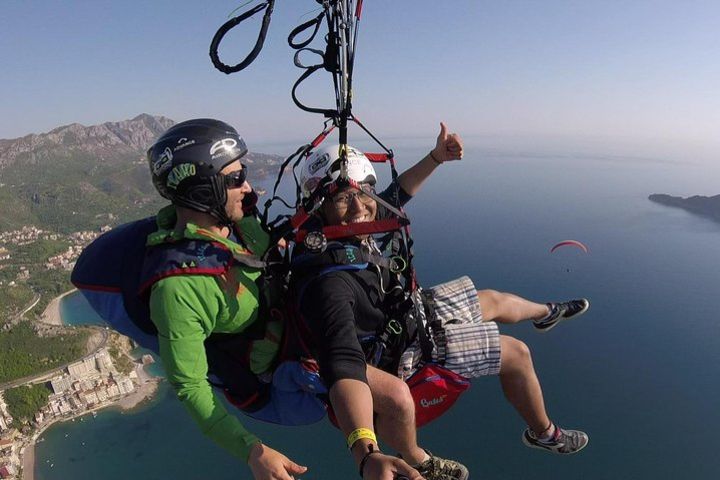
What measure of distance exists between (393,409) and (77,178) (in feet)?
316

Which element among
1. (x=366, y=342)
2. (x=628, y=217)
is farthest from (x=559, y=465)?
(x=628, y=217)

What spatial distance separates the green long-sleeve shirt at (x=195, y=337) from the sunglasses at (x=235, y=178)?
24 cm

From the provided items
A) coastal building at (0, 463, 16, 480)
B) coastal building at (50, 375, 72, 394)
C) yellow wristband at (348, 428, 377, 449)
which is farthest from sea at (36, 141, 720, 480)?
yellow wristband at (348, 428, 377, 449)

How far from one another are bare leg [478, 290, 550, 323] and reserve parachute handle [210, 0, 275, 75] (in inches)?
63.2

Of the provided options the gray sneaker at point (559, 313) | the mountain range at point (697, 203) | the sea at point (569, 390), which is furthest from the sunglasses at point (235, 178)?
the mountain range at point (697, 203)

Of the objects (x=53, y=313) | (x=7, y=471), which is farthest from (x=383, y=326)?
(x=53, y=313)

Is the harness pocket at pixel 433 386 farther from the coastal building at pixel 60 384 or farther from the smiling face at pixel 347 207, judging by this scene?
the coastal building at pixel 60 384

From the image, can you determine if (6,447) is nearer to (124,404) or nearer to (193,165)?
(124,404)

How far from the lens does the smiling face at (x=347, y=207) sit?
76.9 inches

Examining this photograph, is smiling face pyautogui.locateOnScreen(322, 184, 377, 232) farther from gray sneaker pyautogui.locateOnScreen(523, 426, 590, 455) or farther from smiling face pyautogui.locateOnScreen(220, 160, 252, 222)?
gray sneaker pyautogui.locateOnScreen(523, 426, 590, 455)

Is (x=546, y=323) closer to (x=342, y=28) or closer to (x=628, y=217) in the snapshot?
(x=342, y=28)

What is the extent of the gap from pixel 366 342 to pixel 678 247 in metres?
42.8

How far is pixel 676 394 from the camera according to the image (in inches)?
789

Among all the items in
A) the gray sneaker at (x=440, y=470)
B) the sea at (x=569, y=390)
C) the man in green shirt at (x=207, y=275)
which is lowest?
the sea at (x=569, y=390)
